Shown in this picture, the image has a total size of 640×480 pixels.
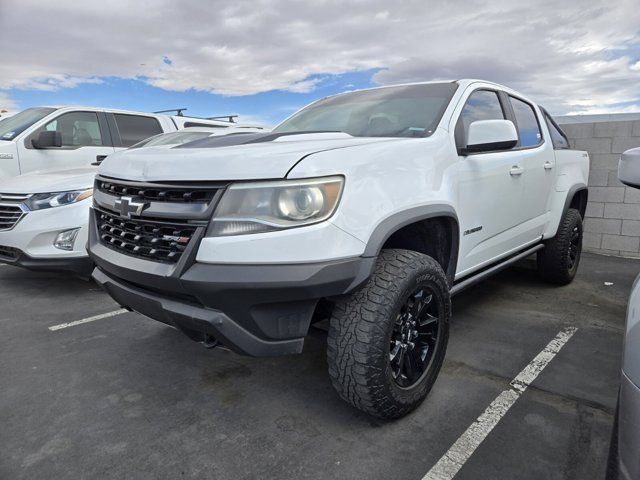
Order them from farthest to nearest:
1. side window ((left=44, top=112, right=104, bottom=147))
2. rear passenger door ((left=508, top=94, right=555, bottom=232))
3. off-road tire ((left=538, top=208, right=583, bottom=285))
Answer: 1. side window ((left=44, top=112, right=104, bottom=147))
2. off-road tire ((left=538, top=208, right=583, bottom=285))
3. rear passenger door ((left=508, top=94, right=555, bottom=232))

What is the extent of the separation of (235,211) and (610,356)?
2673 millimetres

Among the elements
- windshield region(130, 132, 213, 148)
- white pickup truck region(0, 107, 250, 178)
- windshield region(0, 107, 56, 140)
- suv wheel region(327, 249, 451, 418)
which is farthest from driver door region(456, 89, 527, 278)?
windshield region(0, 107, 56, 140)

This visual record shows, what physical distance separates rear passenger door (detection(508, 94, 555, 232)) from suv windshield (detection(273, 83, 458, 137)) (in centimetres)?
91

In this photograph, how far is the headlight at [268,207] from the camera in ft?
6.00

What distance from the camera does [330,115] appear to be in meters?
3.25

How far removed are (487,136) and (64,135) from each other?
234 inches

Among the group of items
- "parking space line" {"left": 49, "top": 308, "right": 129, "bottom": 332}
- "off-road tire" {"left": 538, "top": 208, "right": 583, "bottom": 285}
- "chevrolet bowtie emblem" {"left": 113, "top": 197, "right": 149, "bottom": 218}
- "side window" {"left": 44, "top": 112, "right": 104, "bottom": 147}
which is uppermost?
"side window" {"left": 44, "top": 112, "right": 104, "bottom": 147}

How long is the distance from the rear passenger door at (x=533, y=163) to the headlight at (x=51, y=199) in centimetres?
379

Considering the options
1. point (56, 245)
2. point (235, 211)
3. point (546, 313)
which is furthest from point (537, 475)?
point (56, 245)

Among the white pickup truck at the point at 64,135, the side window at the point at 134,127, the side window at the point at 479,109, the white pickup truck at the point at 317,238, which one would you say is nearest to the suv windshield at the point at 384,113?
the white pickup truck at the point at 317,238

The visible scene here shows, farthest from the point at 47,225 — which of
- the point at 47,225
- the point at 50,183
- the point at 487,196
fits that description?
the point at 487,196

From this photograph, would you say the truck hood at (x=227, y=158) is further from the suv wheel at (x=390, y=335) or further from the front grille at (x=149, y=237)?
the suv wheel at (x=390, y=335)

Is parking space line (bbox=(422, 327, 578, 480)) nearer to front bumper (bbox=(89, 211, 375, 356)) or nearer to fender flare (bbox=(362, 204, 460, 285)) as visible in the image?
fender flare (bbox=(362, 204, 460, 285))

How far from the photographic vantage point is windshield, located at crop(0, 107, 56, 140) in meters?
6.21
